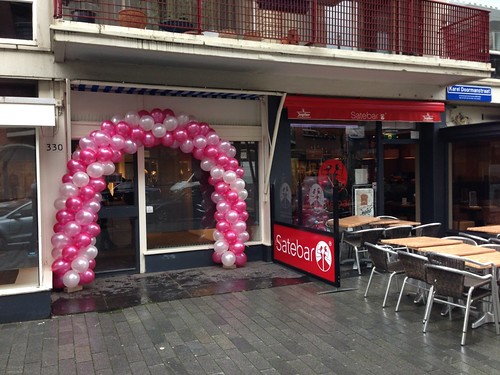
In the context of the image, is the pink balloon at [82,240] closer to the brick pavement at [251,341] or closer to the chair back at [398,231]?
the brick pavement at [251,341]

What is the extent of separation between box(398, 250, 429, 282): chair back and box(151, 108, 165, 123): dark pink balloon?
411 cm

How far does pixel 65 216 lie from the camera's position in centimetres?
643

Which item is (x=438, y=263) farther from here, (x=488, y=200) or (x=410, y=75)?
(x=488, y=200)

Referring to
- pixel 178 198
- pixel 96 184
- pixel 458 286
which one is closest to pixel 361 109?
pixel 178 198

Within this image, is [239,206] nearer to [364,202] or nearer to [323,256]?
[323,256]

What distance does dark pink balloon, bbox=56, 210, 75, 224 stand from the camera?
644 centimetres

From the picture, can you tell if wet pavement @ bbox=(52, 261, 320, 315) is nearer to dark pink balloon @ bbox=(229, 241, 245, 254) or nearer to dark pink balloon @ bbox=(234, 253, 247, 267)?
dark pink balloon @ bbox=(234, 253, 247, 267)

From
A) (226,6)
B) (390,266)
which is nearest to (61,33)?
(226,6)

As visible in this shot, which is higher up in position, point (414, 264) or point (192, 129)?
point (192, 129)

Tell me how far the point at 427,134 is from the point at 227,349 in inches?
300

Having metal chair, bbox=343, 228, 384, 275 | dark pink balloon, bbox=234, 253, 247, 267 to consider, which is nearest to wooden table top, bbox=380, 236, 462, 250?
metal chair, bbox=343, 228, 384, 275

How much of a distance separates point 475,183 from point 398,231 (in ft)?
12.1

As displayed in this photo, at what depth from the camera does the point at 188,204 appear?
8.28 metres

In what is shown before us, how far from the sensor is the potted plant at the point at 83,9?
21.2ft
